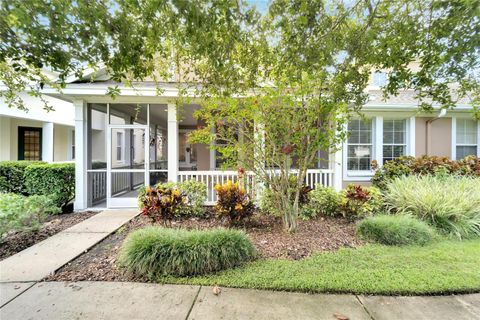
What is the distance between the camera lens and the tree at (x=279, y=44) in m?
2.44

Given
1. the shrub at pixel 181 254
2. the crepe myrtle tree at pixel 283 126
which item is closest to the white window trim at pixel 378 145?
the crepe myrtle tree at pixel 283 126

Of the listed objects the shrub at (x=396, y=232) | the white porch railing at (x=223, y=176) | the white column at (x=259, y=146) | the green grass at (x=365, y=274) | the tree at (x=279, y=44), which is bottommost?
the green grass at (x=365, y=274)

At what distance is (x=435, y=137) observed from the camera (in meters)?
8.59

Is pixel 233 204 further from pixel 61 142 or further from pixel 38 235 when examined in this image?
pixel 61 142

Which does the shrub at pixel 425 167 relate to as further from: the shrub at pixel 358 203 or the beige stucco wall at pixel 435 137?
the shrub at pixel 358 203

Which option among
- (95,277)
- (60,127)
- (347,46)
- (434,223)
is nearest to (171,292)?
(95,277)

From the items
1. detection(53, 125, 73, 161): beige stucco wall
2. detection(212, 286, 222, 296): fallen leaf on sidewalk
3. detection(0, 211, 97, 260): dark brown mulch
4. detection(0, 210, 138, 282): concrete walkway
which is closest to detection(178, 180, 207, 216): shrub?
detection(0, 210, 138, 282): concrete walkway

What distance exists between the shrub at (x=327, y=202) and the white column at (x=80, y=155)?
6.28 metres

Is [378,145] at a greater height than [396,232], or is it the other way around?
[378,145]

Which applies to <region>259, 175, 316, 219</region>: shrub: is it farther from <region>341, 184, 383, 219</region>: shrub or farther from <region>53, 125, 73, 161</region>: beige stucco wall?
<region>53, 125, 73, 161</region>: beige stucco wall

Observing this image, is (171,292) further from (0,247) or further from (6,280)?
(0,247)

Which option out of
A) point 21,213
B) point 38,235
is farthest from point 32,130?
point 21,213

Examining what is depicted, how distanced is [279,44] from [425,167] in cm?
655

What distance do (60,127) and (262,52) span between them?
1568cm
